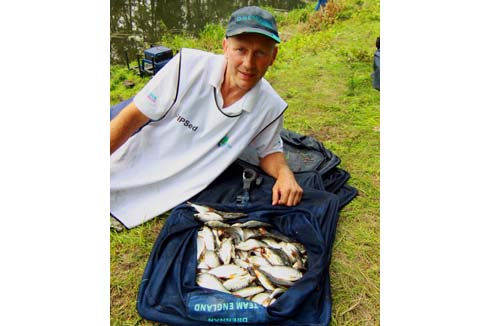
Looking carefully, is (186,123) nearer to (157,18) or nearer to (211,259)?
(211,259)

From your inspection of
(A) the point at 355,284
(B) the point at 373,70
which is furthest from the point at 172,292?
(B) the point at 373,70

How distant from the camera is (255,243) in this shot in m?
1.63

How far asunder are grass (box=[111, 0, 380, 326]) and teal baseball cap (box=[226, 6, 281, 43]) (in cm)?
96

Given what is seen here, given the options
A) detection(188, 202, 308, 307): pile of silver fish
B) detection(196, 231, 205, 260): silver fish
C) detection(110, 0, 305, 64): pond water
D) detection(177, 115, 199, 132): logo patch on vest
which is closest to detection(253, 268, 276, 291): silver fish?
detection(188, 202, 308, 307): pile of silver fish

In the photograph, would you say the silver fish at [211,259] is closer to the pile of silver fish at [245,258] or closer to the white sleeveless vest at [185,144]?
the pile of silver fish at [245,258]

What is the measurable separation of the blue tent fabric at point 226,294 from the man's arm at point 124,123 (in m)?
0.42

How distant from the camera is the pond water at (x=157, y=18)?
2.92m

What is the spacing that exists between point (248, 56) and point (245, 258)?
2.74 feet

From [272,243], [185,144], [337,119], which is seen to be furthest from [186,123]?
[337,119]

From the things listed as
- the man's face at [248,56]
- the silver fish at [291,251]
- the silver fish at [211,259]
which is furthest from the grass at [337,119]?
the man's face at [248,56]

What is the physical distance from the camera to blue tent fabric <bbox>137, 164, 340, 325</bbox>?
4.44ft

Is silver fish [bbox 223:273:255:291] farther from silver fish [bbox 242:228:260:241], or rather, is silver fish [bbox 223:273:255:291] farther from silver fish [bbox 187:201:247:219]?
silver fish [bbox 187:201:247:219]

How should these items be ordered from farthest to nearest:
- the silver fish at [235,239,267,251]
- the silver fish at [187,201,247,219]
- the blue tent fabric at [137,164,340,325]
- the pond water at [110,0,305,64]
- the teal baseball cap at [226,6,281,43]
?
the pond water at [110,0,305,64] → the silver fish at [187,201,247,219] → the silver fish at [235,239,267,251] → the teal baseball cap at [226,6,281,43] → the blue tent fabric at [137,164,340,325]

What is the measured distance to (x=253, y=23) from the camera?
1.49 m
